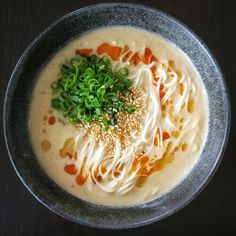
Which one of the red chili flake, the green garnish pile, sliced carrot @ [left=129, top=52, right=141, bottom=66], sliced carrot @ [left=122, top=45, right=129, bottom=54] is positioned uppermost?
sliced carrot @ [left=122, top=45, right=129, bottom=54]

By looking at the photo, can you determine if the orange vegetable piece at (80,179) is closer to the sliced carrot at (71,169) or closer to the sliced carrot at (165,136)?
the sliced carrot at (71,169)

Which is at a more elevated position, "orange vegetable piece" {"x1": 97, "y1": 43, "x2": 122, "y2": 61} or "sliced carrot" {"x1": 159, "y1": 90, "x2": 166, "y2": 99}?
"orange vegetable piece" {"x1": 97, "y1": 43, "x2": 122, "y2": 61}

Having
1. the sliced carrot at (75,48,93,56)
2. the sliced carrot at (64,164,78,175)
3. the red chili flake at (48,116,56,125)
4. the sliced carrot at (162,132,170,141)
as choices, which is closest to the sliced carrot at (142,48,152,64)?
the sliced carrot at (75,48,93,56)

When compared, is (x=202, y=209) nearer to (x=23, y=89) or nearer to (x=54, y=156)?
(x=54, y=156)

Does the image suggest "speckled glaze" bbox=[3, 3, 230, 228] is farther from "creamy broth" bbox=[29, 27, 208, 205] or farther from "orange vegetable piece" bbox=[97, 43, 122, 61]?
"orange vegetable piece" bbox=[97, 43, 122, 61]

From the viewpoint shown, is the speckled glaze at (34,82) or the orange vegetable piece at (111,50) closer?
the speckled glaze at (34,82)

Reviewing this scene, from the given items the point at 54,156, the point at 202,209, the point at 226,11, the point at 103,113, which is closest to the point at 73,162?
the point at 54,156

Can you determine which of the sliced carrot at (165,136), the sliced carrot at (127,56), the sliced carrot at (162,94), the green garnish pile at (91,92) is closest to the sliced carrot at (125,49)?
the sliced carrot at (127,56)

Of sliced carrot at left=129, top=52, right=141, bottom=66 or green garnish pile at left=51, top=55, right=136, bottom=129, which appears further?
sliced carrot at left=129, top=52, right=141, bottom=66
